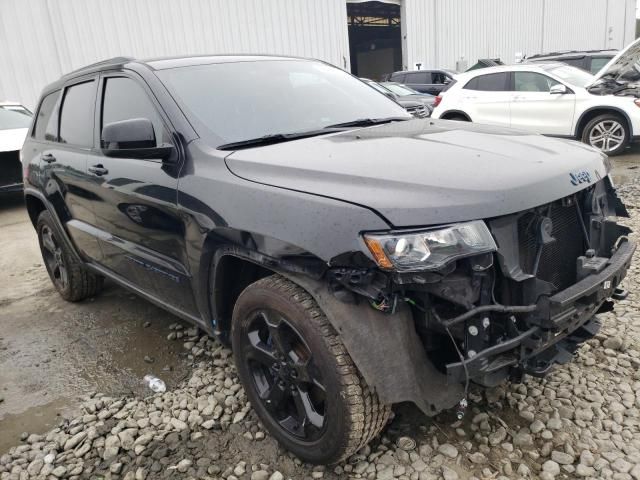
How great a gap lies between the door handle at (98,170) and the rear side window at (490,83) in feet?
27.1

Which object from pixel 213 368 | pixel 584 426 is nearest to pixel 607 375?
pixel 584 426

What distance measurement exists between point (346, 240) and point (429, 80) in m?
14.9

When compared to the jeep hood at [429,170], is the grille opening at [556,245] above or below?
below

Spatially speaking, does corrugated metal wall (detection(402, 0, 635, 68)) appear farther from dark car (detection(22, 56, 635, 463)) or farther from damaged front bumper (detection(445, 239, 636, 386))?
damaged front bumper (detection(445, 239, 636, 386))

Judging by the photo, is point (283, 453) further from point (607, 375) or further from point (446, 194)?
point (607, 375)

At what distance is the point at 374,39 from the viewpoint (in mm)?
34031

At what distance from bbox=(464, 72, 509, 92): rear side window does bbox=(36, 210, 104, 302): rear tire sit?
7.99 meters

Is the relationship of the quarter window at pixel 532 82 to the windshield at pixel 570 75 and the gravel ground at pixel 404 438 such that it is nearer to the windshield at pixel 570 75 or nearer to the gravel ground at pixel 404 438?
the windshield at pixel 570 75

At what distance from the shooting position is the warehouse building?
1296 centimetres

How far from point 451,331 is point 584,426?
0.99 m

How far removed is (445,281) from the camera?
1.82m

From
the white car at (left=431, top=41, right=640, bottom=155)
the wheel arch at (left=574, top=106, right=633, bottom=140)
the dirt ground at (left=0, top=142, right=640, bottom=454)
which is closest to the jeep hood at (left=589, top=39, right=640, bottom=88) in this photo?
the white car at (left=431, top=41, right=640, bottom=155)

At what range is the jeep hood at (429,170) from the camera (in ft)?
5.95

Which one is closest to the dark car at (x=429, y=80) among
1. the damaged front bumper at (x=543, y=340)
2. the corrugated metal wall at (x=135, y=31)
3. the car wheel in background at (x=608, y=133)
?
the corrugated metal wall at (x=135, y=31)
